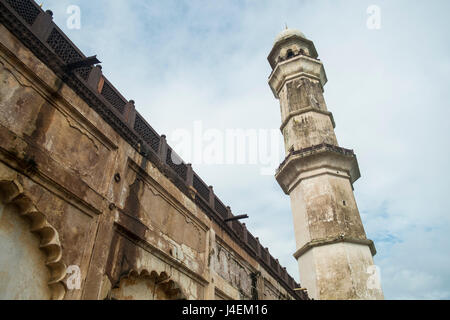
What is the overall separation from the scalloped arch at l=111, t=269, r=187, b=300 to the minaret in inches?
353

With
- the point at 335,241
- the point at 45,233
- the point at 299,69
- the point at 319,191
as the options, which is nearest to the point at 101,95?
the point at 45,233

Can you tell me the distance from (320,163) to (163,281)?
1161 cm

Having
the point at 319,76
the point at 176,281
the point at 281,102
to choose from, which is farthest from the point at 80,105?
the point at 319,76

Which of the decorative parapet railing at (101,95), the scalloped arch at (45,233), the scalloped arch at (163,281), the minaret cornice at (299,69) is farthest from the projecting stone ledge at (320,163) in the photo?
the scalloped arch at (45,233)

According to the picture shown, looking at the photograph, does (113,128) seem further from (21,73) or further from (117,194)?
(21,73)

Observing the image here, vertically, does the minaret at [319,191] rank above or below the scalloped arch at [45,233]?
above

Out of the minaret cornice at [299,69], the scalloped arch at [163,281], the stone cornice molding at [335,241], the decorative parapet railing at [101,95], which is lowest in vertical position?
the scalloped arch at [163,281]

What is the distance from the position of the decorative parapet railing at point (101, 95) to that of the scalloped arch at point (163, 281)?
2015 millimetres

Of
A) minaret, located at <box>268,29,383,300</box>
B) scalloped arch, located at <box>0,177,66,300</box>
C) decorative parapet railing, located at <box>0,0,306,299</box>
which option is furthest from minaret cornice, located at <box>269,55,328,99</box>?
scalloped arch, located at <box>0,177,66,300</box>

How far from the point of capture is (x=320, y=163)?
16250 mm

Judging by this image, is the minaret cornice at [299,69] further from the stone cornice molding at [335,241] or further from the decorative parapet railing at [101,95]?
the decorative parapet railing at [101,95]

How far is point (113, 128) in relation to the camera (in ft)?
19.9

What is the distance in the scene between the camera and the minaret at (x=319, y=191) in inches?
545
